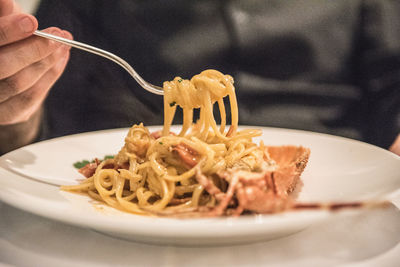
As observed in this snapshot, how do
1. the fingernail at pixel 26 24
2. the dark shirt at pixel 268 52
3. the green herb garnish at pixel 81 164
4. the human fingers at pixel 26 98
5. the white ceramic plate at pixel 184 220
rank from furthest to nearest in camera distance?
the dark shirt at pixel 268 52
the human fingers at pixel 26 98
the green herb garnish at pixel 81 164
the fingernail at pixel 26 24
the white ceramic plate at pixel 184 220

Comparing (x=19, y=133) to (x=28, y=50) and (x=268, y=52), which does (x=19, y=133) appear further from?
(x=268, y=52)

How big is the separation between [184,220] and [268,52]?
3033 mm

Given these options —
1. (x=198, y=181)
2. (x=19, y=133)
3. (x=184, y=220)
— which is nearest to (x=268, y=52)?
(x=198, y=181)

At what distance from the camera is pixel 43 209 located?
4.23 ft

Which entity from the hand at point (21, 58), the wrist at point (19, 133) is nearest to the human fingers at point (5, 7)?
the hand at point (21, 58)

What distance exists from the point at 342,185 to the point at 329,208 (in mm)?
633

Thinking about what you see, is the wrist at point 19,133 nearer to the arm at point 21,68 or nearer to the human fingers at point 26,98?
the arm at point 21,68

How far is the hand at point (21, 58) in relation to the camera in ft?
6.45

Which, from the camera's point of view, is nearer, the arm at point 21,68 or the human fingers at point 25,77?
the arm at point 21,68

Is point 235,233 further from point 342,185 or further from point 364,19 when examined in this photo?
point 364,19

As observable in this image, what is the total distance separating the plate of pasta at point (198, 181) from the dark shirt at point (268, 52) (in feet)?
5.32

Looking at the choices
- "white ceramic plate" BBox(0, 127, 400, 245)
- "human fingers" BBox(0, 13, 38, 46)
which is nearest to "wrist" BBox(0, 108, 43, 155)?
"white ceramic plate" BBox(0, 127, 400, 245)

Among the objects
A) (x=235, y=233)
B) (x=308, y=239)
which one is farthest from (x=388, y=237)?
(x=235, y=233)

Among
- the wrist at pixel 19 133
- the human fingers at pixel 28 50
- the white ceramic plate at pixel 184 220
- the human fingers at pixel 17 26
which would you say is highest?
the human fingers at pixel 17 26
